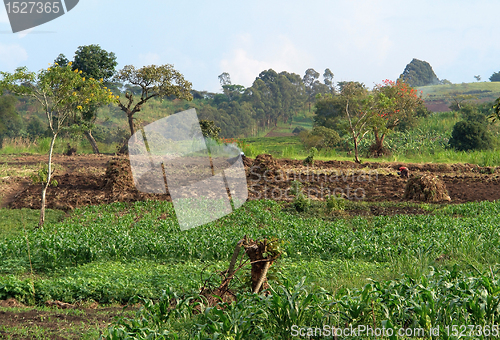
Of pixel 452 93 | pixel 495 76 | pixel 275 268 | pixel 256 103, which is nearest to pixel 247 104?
pixel 256 103

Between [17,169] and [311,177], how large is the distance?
11.4 meters

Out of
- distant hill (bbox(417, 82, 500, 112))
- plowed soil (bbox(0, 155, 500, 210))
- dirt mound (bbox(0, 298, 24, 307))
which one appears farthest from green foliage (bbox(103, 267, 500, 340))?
distant hill (bbox(417, 82, 500, 112))

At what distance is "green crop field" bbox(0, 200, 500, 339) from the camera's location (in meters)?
3.50

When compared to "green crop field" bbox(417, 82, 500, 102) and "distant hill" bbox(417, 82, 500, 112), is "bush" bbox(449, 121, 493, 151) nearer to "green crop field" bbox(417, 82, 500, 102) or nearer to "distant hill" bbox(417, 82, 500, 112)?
"distant hill" bbox(417, 82, 500, 112)

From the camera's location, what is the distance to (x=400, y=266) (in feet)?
18.2

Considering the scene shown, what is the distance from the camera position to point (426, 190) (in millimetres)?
11328

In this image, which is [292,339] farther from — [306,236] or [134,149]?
[134,149]

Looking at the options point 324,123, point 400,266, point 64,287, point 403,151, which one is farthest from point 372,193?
point 324,123

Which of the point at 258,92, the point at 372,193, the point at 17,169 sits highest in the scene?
the point at 258,92

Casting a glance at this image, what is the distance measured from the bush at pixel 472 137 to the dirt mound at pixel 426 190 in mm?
12842

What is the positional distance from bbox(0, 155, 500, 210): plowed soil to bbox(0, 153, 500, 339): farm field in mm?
66

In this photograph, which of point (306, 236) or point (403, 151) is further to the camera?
point (403, 151)

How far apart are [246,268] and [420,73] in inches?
2601

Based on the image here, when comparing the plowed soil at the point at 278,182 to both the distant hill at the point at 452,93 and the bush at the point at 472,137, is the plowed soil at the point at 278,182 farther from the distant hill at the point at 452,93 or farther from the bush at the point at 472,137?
the distant hill at the point at 452,93
